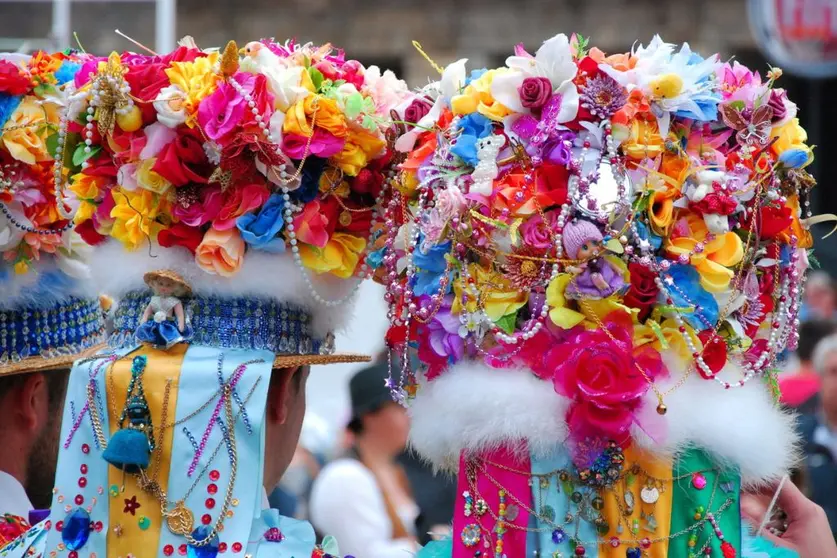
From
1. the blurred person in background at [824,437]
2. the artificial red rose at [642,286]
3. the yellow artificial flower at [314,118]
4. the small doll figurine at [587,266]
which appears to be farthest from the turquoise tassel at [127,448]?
the blurred person in background at [824,437]

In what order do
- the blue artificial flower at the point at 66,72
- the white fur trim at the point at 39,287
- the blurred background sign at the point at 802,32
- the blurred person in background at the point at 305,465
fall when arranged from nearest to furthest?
1. the blue artificial flower at the point at 66,72
2. the white fur trim at the point at 39,287
3. the blurred person in background at the point at 305,465
4. the blurred background sign at the point at 802,32

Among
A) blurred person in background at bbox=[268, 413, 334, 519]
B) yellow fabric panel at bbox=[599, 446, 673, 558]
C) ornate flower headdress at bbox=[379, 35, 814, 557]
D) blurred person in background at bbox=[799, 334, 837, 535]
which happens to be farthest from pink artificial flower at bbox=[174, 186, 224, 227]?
blurred person in background at bbox=[799, 334, 837, 535]

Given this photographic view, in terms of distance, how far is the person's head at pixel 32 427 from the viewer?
11.8 ft

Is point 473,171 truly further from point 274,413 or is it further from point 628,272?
point 274,413

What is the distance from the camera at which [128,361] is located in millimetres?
2805

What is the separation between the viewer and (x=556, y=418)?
2525mm

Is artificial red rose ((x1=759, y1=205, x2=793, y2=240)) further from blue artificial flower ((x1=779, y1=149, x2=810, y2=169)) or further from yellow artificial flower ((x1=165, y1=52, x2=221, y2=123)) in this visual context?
yellow artificial flower ((x1=165, y1=52, x2=221, y2=123))

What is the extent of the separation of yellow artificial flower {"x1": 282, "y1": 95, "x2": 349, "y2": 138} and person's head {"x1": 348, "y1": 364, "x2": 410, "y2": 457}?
282 cm

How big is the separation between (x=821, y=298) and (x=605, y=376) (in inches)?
268

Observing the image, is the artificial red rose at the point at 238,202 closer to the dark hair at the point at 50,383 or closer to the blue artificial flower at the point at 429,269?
the blue artificial flower at the point at 429,269

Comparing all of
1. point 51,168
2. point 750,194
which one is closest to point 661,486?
point 750,194

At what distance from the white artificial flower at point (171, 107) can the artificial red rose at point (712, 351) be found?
120 cm

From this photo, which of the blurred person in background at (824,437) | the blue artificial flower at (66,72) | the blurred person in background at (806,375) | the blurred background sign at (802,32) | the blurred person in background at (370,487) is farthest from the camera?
the blurred background sign at (802,32)

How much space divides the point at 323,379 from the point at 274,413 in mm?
3766
